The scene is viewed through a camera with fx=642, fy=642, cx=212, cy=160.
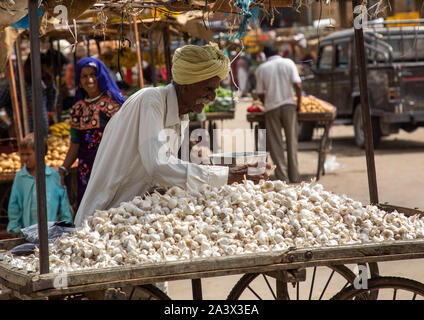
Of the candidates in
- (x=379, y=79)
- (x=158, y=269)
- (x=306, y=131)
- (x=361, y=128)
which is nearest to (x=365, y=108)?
(x=158, y=269)

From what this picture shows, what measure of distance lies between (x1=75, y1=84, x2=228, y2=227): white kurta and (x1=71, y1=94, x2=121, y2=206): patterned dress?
179 centimetres

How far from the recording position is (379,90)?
11.2 m

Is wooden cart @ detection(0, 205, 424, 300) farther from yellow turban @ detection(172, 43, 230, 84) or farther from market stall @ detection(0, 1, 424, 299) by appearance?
yellow turban @ detection(172, 43, 230, 84)

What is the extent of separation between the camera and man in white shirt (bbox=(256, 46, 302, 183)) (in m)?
8.59

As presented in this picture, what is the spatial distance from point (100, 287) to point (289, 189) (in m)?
1.10

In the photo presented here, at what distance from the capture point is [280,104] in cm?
857

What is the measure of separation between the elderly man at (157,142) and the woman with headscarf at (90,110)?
5.90 ft

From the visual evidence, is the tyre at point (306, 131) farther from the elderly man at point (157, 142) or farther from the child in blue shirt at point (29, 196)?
the elderly man at point (157, 142)

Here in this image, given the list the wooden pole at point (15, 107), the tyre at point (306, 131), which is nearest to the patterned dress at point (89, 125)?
the wooden pole at point (15, 107)

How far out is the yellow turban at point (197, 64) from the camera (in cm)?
320

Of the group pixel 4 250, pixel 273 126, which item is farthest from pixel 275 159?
pixel 4 250

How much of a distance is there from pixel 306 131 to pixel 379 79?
2.55 metres

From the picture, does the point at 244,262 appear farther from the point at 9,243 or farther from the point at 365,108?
the point at 365,108

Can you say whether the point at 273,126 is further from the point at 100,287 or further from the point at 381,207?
the point at 100,287
